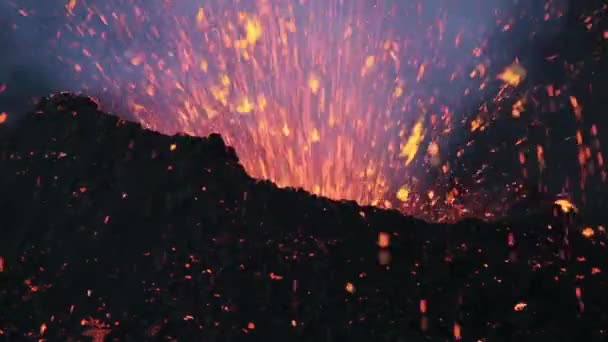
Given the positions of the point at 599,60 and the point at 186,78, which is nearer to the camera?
the point at 599,60

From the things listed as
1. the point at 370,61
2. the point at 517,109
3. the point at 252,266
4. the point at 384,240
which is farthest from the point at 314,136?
the point at 252,266

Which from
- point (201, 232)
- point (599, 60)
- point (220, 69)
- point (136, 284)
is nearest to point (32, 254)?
point (136, 284)

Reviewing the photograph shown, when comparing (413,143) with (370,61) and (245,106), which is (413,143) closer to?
(370,61)

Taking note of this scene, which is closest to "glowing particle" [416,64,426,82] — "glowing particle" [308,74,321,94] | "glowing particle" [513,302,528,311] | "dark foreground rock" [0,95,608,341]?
"glowing particle" [308,74,321,94]

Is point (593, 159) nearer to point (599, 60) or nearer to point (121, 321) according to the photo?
point (599, 60)

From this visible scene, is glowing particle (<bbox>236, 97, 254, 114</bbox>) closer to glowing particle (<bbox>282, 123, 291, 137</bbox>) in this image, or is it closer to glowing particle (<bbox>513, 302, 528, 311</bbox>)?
glowing particle (<bbox>282, 123, 291, 137</bbox>)

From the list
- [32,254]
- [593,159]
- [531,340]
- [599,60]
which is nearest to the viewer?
[531,340]

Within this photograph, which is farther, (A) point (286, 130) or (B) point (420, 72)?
(B) point (420, 72)
